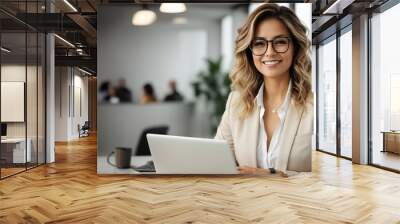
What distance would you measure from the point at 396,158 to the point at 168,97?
4.05 meters

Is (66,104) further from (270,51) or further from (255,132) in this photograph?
(270,51)

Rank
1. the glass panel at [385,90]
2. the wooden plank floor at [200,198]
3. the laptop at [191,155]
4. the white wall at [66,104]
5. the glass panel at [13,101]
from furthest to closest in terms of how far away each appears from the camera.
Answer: the white wall at [66,104], the glass panel at [385,90], the glass panel at [13,101], the laptop at [191,155], the wooden plank floor at [200,198]

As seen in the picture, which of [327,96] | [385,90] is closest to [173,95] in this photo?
[385,90]

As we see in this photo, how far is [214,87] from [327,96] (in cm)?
507

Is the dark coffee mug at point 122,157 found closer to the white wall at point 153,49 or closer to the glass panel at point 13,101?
the white wall at point 153,49

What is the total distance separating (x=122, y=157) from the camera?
5867 mm

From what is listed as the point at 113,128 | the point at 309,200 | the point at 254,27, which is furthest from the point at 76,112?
the point at 309,200

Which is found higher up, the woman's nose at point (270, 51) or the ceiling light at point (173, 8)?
the ceiling light at point (173, 8)

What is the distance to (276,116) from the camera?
5.64 meters

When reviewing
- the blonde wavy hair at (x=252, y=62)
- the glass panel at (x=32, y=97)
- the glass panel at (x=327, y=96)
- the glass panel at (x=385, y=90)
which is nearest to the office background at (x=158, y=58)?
the blonde wavy hair at (x=252, y=62)

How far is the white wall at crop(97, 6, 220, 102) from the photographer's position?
5.75 metres

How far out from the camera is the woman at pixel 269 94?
217 inches

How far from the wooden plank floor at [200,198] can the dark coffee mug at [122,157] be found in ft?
0.73

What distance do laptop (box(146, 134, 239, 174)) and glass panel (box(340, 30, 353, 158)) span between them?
3.87 metres
